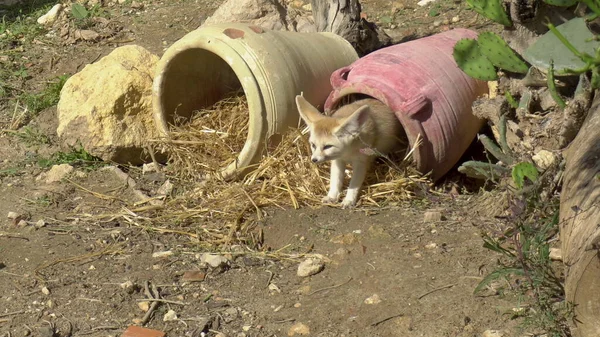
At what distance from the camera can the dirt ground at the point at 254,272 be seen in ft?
11.7

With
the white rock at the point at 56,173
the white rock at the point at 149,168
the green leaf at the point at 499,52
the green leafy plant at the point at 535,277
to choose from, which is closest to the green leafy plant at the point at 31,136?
the white rock at the point at 56,173

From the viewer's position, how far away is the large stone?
17.9 feet

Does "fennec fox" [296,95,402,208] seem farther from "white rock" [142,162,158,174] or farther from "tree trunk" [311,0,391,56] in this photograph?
"white rock" [142,162,158,174]

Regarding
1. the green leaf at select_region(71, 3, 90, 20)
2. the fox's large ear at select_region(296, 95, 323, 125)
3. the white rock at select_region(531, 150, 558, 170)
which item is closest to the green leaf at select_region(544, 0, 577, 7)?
the white rock at select_region(531, 150, 558, 170)

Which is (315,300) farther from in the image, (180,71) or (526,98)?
(180,71)

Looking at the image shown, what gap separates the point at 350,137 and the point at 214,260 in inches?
47.4

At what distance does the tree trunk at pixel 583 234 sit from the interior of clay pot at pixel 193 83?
9.52 feet

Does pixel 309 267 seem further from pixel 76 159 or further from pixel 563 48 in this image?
pixel 76 159

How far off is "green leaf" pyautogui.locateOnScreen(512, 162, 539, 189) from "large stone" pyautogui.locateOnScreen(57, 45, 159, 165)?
260 cm

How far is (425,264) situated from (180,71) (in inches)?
98.6

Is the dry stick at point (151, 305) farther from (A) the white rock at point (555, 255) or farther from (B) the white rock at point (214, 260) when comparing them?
(A) the white rock at point (555, 255)

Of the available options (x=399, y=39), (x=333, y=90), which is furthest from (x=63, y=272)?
(x=399, y=39)

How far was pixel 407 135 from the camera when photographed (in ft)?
16.5

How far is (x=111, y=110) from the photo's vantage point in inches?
217
